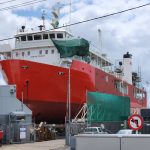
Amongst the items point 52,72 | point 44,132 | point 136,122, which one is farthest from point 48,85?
point 136,122

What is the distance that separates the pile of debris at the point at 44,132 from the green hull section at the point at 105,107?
3716 millimetres

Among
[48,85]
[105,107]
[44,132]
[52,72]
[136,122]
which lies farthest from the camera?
[52,72]

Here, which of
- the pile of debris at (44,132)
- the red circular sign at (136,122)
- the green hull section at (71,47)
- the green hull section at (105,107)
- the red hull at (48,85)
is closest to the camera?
the red circular sign at (136,122)

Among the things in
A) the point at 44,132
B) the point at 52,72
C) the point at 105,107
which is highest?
the point at 52,72

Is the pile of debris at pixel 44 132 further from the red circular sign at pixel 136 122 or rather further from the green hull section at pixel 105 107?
the red circular sign at pixel 136 122

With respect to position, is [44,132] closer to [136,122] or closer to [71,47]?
[71,47]

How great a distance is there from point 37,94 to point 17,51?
838 centimetres

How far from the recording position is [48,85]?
2997cm

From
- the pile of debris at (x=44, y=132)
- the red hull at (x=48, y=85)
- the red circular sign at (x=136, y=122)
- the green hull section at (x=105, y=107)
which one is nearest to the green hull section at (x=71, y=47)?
the red hull at (x=48, y=85)

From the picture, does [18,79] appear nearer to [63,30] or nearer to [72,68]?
[72,68]

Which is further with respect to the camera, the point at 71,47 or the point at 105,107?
the point at 71,47

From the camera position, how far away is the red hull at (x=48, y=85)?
29.0 metres

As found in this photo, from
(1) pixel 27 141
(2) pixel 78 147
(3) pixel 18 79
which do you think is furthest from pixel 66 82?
(2) pixel 78 147

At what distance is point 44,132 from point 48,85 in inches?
133
